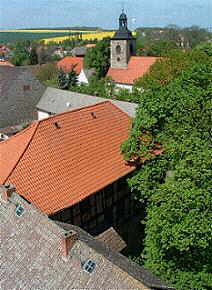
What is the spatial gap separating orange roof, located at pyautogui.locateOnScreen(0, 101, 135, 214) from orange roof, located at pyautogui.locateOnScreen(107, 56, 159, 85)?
30808mm

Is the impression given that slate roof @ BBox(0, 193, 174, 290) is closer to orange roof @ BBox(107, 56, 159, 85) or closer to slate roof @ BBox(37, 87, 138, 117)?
slate roof @ BBox(37, 87, 138, 117)

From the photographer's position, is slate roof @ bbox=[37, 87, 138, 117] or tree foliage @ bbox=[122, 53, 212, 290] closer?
tree foliage @ bbox=[122, 53, 212, 290]

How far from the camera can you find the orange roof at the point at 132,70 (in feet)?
171

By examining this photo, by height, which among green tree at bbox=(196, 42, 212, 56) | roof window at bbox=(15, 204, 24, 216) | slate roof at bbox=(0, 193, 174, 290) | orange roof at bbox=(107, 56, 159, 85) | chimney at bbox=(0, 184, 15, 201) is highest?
green tree at bbox=(196, 42, 212, 56)

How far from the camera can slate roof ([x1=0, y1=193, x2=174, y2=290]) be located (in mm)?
10523

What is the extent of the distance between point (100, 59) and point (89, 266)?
4729 centimetres

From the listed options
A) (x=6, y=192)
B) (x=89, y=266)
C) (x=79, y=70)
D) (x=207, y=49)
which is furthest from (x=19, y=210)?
(x=79, y=70)

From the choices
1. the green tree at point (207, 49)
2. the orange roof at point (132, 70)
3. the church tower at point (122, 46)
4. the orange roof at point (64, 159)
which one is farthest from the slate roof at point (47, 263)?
the church tower at point (122, 46)

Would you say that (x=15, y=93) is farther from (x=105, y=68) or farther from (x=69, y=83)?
(x=105, y=68)

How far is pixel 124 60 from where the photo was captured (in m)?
54.0

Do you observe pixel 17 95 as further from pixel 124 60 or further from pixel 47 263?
pixel 47 263

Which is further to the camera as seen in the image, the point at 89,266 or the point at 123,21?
the point at 123,21

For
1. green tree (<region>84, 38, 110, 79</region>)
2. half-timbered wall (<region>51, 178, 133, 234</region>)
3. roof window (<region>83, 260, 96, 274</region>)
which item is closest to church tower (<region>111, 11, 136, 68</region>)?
green tree (<region>84, 38, 110, 79</region>)

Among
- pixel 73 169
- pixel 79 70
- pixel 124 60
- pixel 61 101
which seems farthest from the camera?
pixel 79 70
